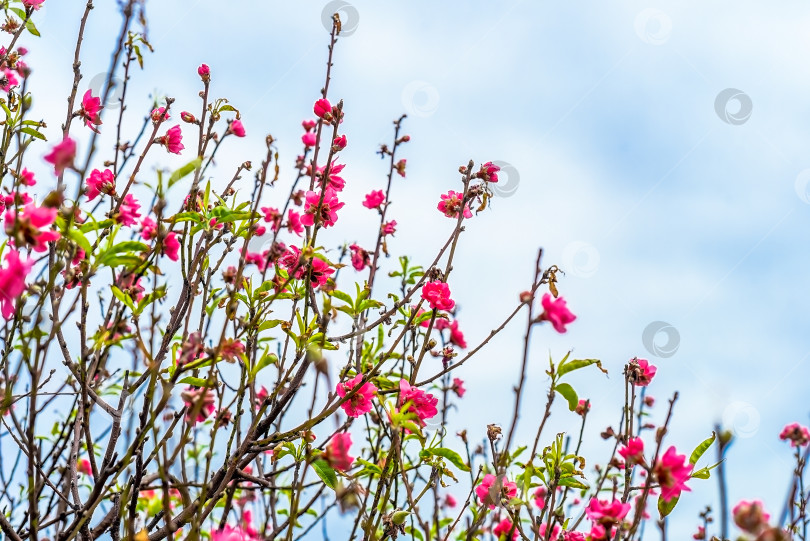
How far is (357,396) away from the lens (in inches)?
87.7


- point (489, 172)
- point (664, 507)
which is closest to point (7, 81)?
point (489, 172)

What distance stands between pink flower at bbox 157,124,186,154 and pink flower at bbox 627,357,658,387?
7.25 ft

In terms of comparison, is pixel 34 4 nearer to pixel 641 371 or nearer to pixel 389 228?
pixel 389 228

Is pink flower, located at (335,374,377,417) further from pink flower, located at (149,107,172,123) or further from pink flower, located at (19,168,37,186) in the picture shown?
pink flower, located at (19,168,37,186)

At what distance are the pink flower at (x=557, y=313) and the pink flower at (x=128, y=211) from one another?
1.59 meters

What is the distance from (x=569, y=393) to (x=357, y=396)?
0.72 m

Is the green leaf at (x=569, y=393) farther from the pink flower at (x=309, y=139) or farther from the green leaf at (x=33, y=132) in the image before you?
the green leaf at (x=33, y=132)

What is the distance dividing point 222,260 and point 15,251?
1177 millimetres

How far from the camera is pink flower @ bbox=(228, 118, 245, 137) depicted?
2.80 metres

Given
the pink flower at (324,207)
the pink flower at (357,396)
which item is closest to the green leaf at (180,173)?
the pink flower at (324,207)

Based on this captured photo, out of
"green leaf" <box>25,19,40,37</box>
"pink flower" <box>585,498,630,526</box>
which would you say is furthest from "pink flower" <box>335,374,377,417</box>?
"green leaf" <box>25,19,40,37</box>

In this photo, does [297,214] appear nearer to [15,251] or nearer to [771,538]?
[15,251]

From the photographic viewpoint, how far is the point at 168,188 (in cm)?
183

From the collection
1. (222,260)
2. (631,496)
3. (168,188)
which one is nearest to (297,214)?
(222,260)
